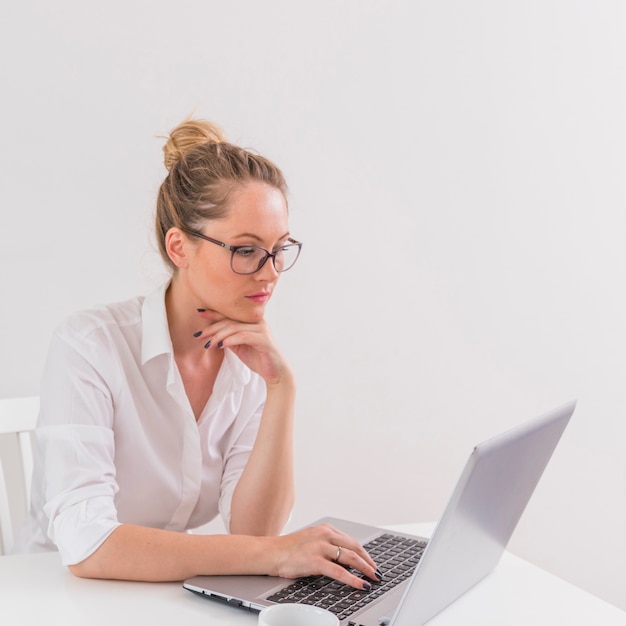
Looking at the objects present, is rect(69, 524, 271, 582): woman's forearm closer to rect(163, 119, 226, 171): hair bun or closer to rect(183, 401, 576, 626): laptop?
rect(183, 401, 576, 626): laptop

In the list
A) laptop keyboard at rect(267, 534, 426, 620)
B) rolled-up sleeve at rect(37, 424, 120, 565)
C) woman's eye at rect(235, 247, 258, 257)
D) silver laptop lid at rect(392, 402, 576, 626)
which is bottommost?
rolled-up sleeve at rect(37, 424, 120, 565)

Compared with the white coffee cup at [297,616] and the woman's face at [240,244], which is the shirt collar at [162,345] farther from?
the white coffee cup at [297,616]

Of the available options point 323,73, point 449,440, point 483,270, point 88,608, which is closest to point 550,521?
point 449,440

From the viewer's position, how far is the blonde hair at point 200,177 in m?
1.47

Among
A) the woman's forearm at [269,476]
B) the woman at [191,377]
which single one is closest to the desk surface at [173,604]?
Result: the woman at [191,377]

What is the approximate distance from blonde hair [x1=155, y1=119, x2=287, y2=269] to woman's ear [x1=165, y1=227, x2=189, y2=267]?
0.02m

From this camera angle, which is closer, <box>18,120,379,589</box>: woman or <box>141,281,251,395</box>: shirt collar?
<box>18,120,379,589</box>: woman

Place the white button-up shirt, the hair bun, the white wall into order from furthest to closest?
the white wall
the hair bun
the white button-up shirt

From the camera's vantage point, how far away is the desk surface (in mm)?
1020

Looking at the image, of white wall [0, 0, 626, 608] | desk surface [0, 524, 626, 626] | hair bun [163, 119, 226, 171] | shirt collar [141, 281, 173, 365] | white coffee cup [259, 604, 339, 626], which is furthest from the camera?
white wall [0, 0, 626, 608]

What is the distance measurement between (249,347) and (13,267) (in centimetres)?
93

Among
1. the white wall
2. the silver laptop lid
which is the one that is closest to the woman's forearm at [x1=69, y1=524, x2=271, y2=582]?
the silver laptop lid

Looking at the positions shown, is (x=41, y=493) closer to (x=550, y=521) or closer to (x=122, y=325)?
(x=122, y=325)

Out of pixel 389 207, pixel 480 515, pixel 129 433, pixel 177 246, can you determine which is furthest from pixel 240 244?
pixel 389 207
